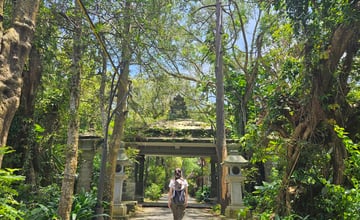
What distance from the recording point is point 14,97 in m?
2.82

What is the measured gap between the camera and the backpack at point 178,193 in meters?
5.61

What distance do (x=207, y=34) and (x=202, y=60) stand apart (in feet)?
3.59

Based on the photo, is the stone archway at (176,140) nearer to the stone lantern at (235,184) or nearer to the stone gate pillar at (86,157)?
the stone gate pillar at (86,157)

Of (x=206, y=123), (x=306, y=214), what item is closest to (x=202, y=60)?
(x=206, y=123)

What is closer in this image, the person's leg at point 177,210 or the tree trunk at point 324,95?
the tree trunk at point 324,95

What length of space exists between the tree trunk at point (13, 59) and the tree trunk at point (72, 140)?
1.78 m

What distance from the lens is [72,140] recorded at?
480cm

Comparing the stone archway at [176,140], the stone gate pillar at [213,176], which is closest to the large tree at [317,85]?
the stone archway at [176,140]

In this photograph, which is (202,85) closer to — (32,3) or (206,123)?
(206,123)

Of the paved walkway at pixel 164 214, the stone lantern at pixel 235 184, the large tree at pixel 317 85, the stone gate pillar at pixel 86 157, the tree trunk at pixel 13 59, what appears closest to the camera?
the tree trunk at pixel 13 59

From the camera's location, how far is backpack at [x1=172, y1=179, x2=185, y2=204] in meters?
5.61

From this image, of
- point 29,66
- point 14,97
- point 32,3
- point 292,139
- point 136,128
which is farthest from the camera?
point 136,128

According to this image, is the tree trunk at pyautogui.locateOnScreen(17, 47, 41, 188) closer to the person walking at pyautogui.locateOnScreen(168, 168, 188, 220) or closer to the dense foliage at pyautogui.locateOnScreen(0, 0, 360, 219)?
the dense foliage at pyautogui.locateOnScreen(0, 0, 360, 219)

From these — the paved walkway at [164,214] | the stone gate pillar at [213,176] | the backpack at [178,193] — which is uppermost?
the backpack at [178,193]
